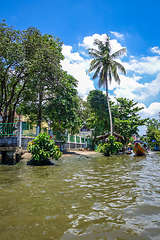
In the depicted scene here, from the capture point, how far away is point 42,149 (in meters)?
9.28

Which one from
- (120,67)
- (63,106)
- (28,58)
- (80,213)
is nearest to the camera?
(80,213)

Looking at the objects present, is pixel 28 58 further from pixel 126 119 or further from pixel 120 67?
pixel 126 119

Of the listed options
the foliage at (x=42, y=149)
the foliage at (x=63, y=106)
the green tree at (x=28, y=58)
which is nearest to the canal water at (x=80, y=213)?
the foliage at (x=42, y=149)

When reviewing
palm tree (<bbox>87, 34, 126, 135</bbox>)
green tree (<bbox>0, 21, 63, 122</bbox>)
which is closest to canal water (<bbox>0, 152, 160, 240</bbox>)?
green tree (<bbox>0, 21, 63, 122</bbox>)

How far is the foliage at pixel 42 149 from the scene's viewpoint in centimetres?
917

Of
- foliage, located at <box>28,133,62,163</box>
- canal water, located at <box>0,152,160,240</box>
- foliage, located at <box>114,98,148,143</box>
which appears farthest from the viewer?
foliage, located at <box>114,98,148,143</box>

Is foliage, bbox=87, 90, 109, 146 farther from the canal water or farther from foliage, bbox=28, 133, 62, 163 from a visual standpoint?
the canal water

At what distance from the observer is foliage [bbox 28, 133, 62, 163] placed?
9.17 m

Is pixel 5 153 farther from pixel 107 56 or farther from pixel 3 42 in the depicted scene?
pixel 107 56

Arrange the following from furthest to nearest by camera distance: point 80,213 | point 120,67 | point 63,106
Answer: point 120,67 < point 63,106 < point 80,213

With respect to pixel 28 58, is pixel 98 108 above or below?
below

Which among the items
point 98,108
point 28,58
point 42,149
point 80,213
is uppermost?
point 28,58

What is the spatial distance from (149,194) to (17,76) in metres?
13.6

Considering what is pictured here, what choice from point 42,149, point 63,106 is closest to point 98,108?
point 63,106
